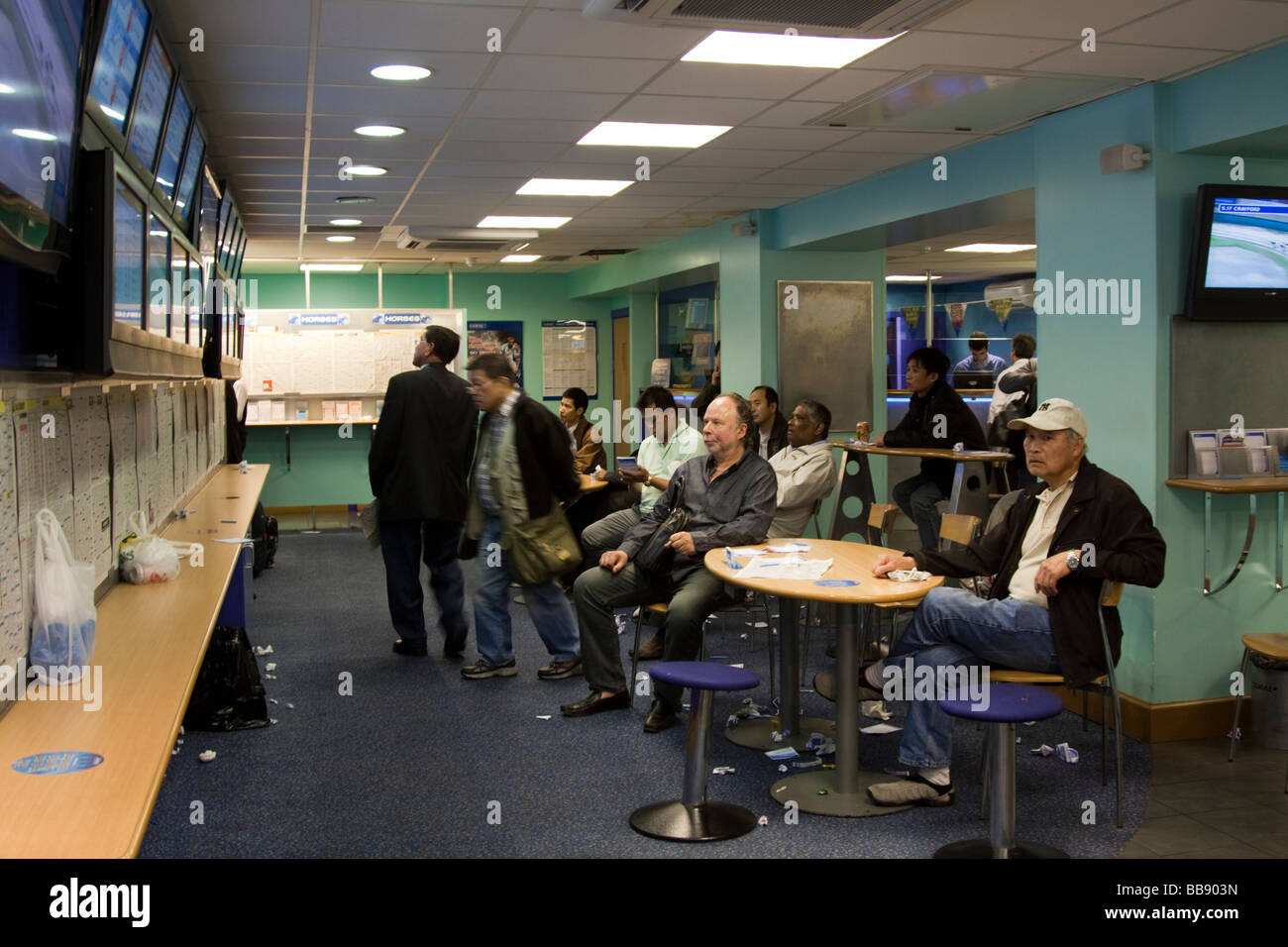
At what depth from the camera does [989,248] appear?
11.4 meters

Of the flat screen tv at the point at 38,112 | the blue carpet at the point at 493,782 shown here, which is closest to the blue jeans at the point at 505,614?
the blue carpet at the point at 493,782

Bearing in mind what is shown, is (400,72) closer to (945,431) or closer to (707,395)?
(945,431)

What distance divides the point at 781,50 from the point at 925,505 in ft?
11.3

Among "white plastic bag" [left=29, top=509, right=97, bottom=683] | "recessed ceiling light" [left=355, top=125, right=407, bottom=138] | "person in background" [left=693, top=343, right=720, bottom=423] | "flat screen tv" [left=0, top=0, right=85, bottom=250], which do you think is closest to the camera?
"flat screen tv" [left=0, top=0, right=85, bottom=250]

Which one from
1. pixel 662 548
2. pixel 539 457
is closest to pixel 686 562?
pixel 662 548

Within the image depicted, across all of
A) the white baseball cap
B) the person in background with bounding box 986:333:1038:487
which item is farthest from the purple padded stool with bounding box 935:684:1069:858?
the person in background with bounding box 986:333:1038:487

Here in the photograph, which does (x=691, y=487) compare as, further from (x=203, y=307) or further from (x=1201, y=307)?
(x=203, y=307)

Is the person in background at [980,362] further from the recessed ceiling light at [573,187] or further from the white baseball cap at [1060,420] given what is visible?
the white baseball cap at [1060,420]

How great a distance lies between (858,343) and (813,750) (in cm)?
520

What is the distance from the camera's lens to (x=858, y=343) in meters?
9.39

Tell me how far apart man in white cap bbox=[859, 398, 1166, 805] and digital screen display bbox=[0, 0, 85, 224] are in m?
2.88

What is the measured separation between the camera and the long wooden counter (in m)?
1.87

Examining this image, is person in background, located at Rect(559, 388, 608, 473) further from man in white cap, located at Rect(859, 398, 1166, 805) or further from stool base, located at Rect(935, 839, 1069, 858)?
stool base, located at Rect(935, 839, 1069, 858)

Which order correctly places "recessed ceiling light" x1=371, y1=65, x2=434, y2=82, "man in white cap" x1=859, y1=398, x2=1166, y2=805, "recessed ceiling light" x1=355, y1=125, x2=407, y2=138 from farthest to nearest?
1. "recessed ceiling light" x1=355, y1=125, x2=407, y2=138
2. "recessed ceiling light" x1=371, y1=65, x2=434, y2=82
3. "man in white cap" x1=859, y1=398, x2=1166, y2=805
